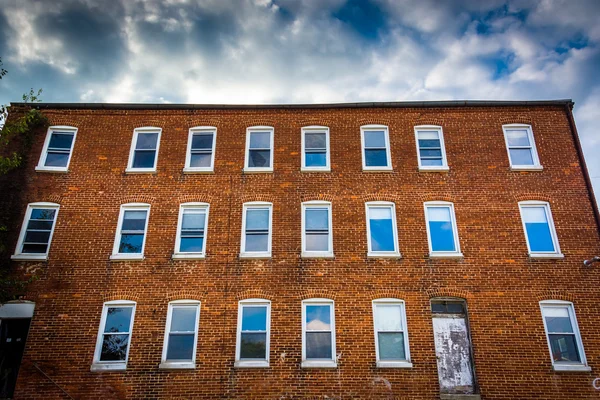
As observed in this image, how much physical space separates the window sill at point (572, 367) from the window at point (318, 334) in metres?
6.21

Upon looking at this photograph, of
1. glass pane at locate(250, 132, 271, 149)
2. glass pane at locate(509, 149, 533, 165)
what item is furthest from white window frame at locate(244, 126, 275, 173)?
glass pane at locate(509, 149, 533, 165)

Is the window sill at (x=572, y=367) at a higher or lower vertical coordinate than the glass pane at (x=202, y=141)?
lower

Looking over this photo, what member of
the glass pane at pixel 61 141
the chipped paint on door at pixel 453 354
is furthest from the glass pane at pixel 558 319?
the glass pane at pixel 61 141

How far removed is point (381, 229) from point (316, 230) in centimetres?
212

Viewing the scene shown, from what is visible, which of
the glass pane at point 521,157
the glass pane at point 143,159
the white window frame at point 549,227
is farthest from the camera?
the glass pane at point 143,159

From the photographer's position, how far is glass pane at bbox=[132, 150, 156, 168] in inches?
551

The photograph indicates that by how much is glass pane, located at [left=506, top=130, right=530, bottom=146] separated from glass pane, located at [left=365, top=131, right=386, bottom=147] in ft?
14.6

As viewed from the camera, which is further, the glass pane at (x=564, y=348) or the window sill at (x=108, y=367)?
the glass pane at (x=564, y=348)

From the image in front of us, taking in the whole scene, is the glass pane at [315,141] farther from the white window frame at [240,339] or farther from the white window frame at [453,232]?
the white window frame at [240,339]

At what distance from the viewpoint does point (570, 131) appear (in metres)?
14.2

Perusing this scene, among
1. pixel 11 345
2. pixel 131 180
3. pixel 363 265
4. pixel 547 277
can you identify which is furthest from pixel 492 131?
pixel 11 345

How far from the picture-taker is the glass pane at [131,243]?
1270 centimetres

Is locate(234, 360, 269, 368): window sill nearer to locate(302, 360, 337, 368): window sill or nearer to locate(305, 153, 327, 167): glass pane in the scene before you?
locate(302, 360, 337, 368): window sill

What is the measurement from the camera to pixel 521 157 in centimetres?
1394
